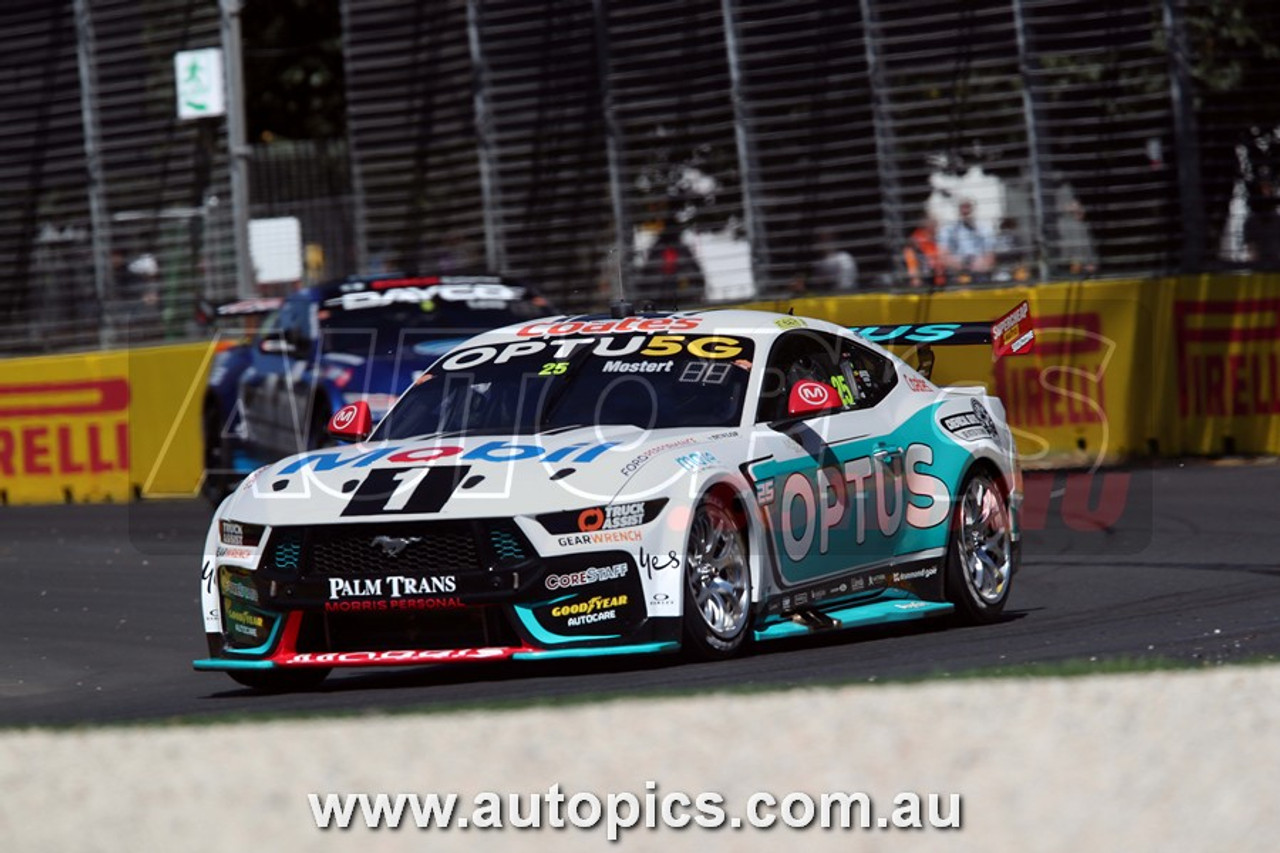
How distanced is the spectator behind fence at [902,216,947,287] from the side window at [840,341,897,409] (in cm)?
923

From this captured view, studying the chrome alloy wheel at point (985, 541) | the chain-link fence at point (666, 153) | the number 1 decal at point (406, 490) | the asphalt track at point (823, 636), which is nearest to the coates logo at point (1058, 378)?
the chain-link fence at point (666, 153)

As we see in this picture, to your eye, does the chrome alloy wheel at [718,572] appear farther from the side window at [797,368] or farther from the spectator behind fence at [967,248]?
the spectator behind fence at [967,248]

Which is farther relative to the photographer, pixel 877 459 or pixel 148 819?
pixel 877 459

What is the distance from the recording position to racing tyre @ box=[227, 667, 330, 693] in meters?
9.72

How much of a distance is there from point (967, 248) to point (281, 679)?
11.4 m

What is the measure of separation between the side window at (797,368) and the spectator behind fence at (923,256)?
31.3ft

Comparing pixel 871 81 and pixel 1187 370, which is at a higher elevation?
pixel 871 81

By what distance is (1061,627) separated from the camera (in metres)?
10.5

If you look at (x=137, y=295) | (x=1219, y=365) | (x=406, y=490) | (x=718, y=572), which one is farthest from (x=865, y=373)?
(x=137, y=295)

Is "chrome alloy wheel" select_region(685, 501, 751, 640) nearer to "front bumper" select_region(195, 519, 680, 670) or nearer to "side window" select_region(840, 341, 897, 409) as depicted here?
"front bumper" select_region(195, 519, 680, 670)

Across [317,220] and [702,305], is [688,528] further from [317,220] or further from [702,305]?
[317,220]

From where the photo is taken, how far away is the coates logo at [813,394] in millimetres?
9898

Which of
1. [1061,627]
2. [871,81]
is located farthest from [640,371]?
[871,81]

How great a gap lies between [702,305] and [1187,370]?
4.95m
